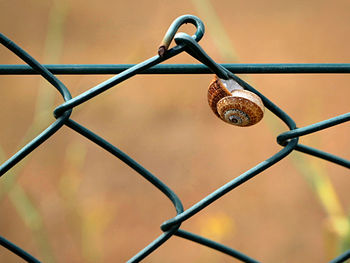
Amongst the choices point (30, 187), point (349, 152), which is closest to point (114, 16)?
point (30, 187)

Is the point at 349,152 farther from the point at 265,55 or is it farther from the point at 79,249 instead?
the point at 79,249

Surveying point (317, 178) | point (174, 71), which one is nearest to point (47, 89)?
point (317, 178)

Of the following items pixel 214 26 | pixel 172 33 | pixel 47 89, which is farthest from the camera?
pixel 214 26

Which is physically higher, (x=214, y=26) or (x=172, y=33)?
(x=214, y=26)

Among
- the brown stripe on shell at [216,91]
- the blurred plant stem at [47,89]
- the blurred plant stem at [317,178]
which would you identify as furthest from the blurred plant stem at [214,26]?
the brown stripe on shell at [216,91]

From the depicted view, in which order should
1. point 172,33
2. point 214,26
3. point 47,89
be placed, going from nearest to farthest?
point 172,33 < point 47,89 < point 214,26

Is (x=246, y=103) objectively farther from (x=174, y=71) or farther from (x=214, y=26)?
(x=214, y=26)
